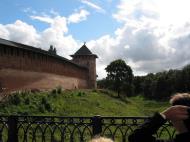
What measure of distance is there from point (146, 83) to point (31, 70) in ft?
157

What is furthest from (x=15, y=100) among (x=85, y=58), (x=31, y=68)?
(x=85, y=58)

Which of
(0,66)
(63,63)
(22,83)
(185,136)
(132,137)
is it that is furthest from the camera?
(63,63)

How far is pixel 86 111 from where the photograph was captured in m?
26.4

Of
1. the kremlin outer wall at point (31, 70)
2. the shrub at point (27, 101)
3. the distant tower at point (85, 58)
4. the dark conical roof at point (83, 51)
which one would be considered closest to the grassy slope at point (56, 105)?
the shrub at point (27, 101)

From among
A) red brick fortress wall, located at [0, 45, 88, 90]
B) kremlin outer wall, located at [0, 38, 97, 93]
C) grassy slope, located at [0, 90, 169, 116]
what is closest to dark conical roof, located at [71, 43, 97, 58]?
kremlin outer wall, located at [0, 38, 97, 93]

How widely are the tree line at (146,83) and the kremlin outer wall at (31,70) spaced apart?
329 inches

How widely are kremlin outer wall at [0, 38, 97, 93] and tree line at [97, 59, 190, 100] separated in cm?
835

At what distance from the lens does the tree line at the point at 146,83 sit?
55438 millimetres

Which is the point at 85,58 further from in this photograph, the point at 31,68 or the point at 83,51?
the point at 31,68

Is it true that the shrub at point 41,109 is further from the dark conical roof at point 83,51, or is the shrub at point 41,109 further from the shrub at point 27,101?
the dark conical roof at point 83,51

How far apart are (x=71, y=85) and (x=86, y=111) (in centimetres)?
1458

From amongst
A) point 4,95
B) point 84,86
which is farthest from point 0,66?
point 84,86

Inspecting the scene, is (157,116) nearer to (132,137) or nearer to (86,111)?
(132,137)

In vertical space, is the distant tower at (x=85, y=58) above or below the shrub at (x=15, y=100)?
above
